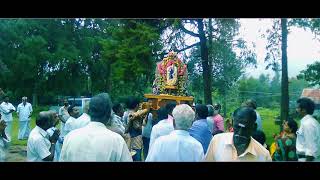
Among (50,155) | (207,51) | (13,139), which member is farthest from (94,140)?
(207,51)

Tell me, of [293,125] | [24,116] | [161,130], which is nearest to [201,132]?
[161,130]

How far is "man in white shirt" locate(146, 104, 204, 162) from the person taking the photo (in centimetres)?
363

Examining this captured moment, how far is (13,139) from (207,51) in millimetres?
5716

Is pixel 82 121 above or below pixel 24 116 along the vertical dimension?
above

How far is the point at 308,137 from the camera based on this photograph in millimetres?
4871

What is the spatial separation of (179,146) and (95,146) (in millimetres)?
776

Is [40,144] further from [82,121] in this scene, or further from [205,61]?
[205,61]

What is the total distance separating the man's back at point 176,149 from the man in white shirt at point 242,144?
13.9 inches

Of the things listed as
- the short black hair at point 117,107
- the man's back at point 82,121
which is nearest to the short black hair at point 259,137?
the short black hair at point 117,107

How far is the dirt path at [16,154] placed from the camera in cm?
846

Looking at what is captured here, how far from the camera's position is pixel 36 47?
14.6m

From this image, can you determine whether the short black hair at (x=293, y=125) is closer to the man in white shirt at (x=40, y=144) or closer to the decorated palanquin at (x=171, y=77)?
the man in white shirt at (x=40, y=144)

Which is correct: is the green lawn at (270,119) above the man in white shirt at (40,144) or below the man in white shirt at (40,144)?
below

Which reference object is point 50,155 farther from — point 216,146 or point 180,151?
point 216,146
